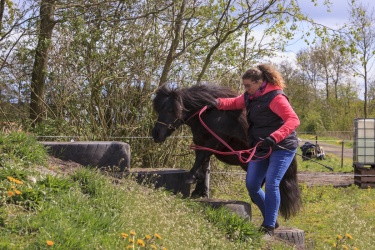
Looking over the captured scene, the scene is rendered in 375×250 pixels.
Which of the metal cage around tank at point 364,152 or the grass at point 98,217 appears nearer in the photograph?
the grass at point 98,217

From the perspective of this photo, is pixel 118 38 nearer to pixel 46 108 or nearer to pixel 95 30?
pixel 95 30

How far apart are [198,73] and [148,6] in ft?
4.80

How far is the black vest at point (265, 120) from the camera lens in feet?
20.0

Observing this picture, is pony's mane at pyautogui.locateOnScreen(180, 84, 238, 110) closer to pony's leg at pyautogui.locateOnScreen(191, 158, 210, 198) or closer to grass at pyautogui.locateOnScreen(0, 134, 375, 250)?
pony's leg at pyautogui.locateOnScreen(191, 158, 210, 198)

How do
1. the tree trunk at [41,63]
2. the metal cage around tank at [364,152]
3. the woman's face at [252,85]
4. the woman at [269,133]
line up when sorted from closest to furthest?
the woman at [269,133] < the woman's face at [252,85] < the tree trunk at [41,63] < the metal cage around tank at [364,152]

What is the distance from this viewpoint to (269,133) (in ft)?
20.4

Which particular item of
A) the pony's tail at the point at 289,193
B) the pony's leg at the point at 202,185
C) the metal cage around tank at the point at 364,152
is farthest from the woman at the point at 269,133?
the metal cage around tank at the point at 364,152

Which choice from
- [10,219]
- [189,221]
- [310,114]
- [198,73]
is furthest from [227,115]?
[310,114]

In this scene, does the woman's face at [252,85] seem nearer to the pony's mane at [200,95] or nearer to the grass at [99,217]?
the pony's mane at [200,95]

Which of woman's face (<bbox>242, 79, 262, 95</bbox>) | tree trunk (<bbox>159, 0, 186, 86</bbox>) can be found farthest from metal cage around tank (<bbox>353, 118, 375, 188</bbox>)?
woman's face (<bbox>242, 79, 262, 95</bbox>)

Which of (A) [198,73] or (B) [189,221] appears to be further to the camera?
(A) [198,73]

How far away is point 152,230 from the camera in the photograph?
476 cm

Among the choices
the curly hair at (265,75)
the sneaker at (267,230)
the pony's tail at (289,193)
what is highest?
the curly hair at (265,75)

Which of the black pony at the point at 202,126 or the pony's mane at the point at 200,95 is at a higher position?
the pony's mane at the point at 200,95
